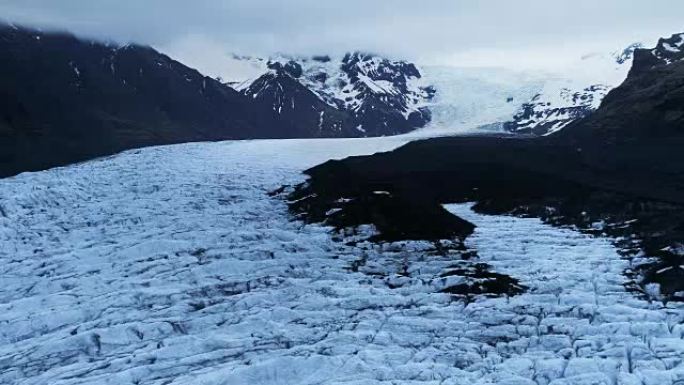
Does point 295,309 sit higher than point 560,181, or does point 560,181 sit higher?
point 560,181

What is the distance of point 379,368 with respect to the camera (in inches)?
585

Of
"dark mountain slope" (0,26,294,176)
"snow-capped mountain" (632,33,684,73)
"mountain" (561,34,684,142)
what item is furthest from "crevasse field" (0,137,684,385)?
"snow-capped mountain" (632,33,684,73)

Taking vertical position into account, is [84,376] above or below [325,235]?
below

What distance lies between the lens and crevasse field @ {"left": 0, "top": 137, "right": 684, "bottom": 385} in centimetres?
1491

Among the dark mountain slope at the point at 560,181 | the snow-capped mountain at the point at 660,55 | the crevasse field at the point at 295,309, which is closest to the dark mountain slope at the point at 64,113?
the dark mountain slope at the point at 560,181

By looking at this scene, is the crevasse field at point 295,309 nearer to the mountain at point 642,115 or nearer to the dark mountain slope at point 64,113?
the mountain at point 642,115

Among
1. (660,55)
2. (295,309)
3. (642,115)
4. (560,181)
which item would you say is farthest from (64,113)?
(295,309)

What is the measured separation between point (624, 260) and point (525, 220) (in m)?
7.05

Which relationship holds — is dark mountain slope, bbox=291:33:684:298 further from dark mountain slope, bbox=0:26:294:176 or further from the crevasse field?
dark mountain slope, bbox=0:26:294:176

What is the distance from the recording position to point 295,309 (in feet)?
60.5

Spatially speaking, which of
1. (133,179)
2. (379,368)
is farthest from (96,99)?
(379,368)

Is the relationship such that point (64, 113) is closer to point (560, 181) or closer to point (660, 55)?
point (660, 55)

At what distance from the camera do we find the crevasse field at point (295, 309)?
14914 mm

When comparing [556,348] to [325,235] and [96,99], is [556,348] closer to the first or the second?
[325,235]
